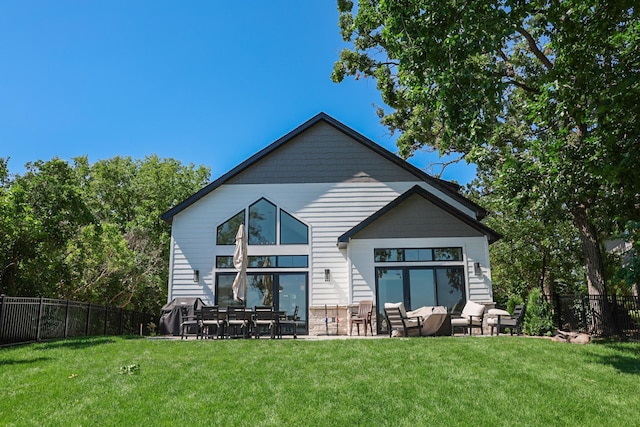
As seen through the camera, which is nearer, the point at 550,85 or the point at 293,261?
the point at 550,85

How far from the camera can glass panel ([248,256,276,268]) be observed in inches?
628

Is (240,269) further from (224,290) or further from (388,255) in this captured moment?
(388,255)

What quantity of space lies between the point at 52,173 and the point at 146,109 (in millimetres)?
4372

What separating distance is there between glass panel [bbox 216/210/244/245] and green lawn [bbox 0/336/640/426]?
22.7 feet

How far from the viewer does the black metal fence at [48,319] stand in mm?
10750

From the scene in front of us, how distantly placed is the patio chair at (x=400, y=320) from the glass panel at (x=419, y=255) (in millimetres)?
2545

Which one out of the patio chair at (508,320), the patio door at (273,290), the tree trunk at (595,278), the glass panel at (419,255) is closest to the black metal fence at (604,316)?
the tree trunk at (595,278)

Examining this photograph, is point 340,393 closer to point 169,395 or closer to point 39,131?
point 169,395

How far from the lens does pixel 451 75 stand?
8258 mm

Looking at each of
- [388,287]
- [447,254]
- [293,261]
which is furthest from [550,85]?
[293,261]

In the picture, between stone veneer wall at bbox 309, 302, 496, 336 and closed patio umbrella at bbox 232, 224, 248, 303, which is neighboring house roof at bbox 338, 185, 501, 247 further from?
closed patio umbrella at bbox 232, 224, 248, 303

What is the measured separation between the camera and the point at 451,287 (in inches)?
579

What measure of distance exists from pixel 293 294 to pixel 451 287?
199 inches

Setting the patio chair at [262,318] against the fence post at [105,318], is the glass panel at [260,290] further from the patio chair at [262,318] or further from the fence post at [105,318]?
the fence post at [105,318]
